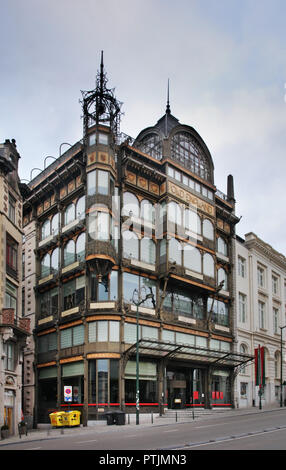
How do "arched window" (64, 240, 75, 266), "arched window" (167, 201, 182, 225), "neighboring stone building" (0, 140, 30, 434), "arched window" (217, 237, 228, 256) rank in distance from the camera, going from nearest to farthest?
"neighboring stone building" (0, 140, 30, 434), "arched window" (64, 240, 75, 266), "arched window" (167, 201, 182, 225), "arched window" (217, 237, 228, 256)

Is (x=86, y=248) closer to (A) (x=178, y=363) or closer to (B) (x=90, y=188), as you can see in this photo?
(B) (x=90, y=188)

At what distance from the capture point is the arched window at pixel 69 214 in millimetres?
45938

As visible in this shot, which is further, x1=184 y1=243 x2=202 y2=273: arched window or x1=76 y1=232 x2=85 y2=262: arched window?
x1=184 y1=243 x2=202 y2=273: arched window

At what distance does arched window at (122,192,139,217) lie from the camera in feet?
Answer: 145

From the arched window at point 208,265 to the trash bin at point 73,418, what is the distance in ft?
59.8

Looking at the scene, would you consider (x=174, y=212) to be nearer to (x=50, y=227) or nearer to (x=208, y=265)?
(x=208, y=265)

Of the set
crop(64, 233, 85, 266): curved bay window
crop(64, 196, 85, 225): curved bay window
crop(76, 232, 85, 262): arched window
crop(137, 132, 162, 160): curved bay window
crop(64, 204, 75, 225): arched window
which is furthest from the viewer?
crop(137, 132, 162, 160): curved bay window

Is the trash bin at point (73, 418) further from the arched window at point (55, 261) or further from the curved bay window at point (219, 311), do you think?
the curved bay window at point (219, 311)

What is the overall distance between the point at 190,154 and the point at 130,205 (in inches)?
404

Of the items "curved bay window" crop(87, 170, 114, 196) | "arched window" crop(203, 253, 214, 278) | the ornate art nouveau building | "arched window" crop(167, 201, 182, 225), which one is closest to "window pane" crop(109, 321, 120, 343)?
the ornate art nouveau building

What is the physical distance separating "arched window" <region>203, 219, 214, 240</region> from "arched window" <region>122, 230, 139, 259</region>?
9.22 m

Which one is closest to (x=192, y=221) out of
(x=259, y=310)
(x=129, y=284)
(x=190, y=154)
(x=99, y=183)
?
(x=190, y=154)

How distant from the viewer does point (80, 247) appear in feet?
144

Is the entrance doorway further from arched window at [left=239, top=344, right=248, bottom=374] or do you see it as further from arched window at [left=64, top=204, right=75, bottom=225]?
arched window at [left=64, top=204, right=75, bottom=225]
